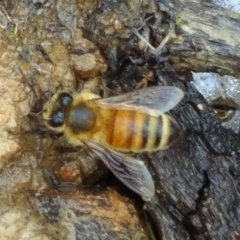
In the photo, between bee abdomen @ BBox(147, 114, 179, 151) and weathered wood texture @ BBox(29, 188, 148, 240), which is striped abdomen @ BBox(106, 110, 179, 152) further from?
weathered wood texture @ BBox(29, 188, 148, 240)

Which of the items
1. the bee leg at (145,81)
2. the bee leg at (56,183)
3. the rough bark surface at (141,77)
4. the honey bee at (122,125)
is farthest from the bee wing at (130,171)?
the bee leg at (145,81)

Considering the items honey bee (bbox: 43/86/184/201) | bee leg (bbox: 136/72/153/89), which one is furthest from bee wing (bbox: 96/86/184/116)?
bee leg (bbox: 136/72/153/89)

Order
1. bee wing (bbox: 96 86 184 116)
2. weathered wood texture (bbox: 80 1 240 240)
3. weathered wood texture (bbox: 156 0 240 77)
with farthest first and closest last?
1. weathered wood texture (bbox: 156 0 240 77)
2. weathered wood texture (bbox: 80 1 240 240)
3. bee wing (bbox: 96 86 184 116)

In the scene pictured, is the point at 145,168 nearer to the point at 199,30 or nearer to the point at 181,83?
the point at 181,83

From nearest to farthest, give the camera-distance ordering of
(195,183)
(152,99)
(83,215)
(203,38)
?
(83,215), (152,99), (195,183), (203,38)

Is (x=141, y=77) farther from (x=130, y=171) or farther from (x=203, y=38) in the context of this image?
(x=130, y=171)

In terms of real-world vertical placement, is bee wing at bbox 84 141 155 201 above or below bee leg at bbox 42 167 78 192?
above

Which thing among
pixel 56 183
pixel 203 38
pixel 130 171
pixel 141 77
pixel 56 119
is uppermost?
pixel 203 38

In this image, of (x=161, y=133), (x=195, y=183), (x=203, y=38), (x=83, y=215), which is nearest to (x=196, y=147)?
(x=195, y=183)
